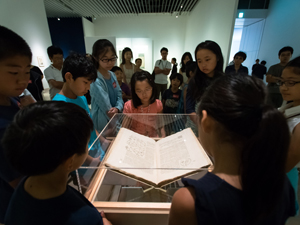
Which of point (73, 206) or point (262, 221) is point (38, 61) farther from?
point (262, 221)

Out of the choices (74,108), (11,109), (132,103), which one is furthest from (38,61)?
(74,108)

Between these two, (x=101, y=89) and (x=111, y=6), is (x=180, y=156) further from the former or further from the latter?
(x=111, y=6)

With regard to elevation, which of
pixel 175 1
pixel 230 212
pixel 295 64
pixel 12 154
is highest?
pixel 175 1

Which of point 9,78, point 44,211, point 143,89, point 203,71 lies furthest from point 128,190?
point 203,71

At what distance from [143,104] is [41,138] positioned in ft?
4.22

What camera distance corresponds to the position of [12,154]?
39 centimetres

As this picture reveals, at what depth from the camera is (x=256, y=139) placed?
370mm

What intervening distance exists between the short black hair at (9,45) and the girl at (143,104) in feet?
2.84

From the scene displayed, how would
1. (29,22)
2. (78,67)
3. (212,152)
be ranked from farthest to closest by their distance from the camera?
(29,22) < (78,67) < (212,152)

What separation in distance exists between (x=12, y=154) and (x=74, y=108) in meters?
0.18

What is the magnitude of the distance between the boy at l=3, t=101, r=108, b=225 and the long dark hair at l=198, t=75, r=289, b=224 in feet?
1.39

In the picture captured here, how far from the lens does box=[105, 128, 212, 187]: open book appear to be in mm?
722

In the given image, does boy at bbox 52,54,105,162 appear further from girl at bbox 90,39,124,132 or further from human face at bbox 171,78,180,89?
human face at bbox 171,78,180,89

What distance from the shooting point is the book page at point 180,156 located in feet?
2.40
